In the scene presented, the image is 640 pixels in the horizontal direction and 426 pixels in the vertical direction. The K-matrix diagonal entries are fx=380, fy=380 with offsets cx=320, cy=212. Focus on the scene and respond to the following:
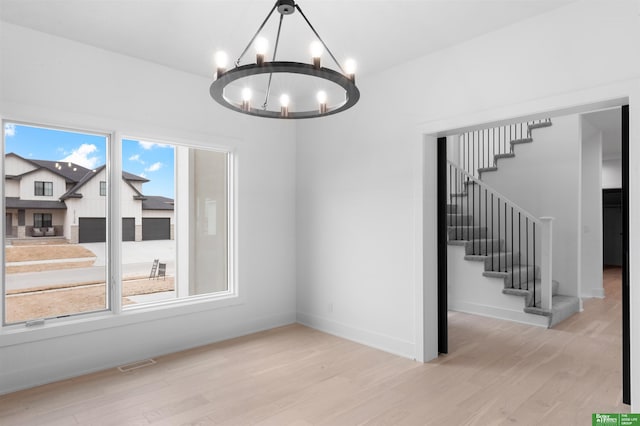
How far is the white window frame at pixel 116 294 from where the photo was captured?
10.4ft

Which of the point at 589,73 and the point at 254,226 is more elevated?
the point at 589,73

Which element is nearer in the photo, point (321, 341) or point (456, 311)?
point (321, 341)

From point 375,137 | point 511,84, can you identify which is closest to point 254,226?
point 375,137

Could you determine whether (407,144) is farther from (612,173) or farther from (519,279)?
(612,173)

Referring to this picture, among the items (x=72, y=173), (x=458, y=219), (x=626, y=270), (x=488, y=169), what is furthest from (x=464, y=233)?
(x=72, y=173)

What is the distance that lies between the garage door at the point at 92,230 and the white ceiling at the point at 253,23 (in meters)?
1.62

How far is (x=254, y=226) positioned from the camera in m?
4.69

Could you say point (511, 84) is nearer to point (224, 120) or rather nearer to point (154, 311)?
point (224, 120)

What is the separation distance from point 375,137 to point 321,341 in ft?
7.76

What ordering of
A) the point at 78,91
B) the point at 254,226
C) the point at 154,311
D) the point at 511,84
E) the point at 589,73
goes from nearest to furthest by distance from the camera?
1. the point at 589,73
2. the point at 511,84
3. the point at 78,91
4. the point at 154,311
5. the point at 254,226

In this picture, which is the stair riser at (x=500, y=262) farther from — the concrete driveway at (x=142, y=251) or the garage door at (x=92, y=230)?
the garage door at (x=92, y=230)

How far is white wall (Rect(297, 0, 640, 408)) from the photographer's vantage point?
8.89ft

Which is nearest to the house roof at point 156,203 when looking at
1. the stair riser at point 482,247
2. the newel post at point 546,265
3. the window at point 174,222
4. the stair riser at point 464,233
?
the window at point 174,222

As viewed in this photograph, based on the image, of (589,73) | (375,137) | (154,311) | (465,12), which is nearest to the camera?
(589,73)
